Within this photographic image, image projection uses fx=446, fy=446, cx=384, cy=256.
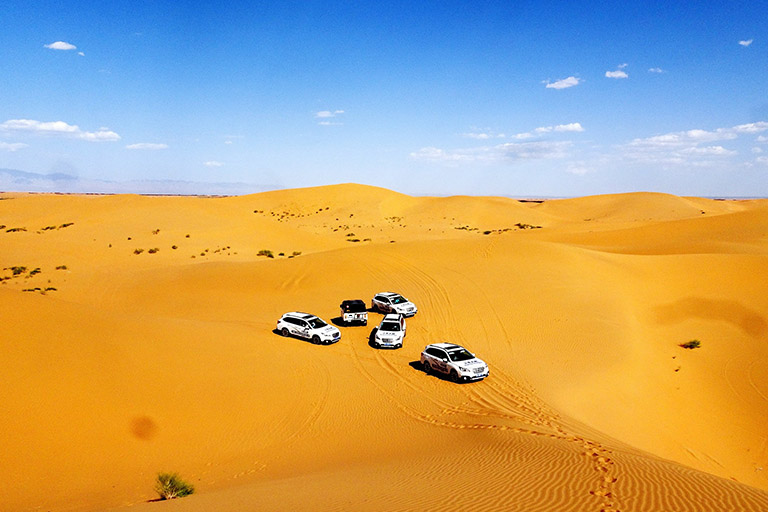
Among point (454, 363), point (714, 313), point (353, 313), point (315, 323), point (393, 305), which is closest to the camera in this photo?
point (454, 363)

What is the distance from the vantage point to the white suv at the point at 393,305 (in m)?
25.7

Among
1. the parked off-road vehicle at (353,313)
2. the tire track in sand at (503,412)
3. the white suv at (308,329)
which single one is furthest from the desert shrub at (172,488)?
the parked off-road vehicle at (353,313)

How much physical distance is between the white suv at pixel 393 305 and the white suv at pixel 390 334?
11.5ft

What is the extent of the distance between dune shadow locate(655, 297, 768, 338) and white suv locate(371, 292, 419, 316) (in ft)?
47.2

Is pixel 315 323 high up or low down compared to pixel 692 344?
up

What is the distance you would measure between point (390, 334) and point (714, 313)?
1920 centimetres

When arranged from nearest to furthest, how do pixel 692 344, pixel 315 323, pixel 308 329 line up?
pixel 308 329 → pixel 315 323 → pixel 692 344

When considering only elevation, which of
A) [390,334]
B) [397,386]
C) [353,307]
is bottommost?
[397,386]

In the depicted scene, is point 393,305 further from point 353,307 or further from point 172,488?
point 172,488

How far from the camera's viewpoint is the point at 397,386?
676 inches

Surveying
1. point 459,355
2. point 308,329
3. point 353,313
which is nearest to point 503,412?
point 459,355

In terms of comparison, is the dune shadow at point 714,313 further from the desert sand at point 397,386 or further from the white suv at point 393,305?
the white suv at point 393,305

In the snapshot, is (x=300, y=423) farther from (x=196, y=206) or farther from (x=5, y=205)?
(x=5, y=205)

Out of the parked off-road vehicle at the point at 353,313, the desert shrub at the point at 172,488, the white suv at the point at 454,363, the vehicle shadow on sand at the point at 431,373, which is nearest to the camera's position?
the desert shrub at the point at 172,488
